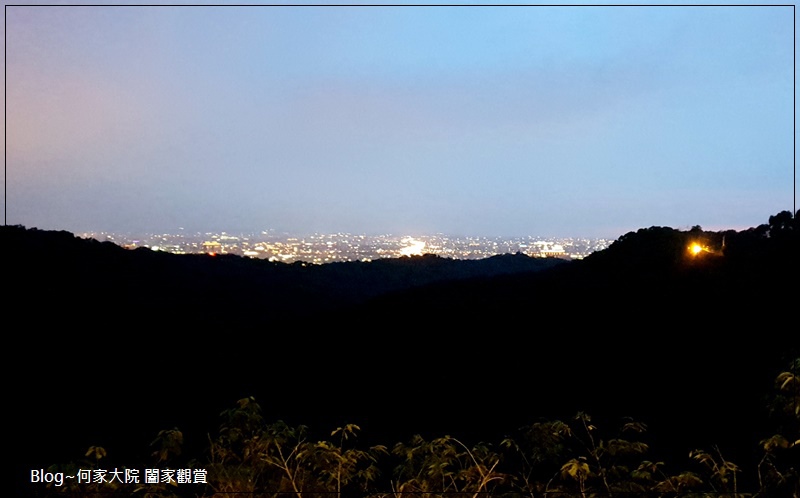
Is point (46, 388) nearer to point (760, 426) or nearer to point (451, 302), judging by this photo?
point (451, 302)

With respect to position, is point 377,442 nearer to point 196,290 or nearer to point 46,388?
point 46,388

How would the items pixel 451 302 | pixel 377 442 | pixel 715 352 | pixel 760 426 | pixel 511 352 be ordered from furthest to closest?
pixel 451 302
pixel 511 352
pixel 715 352
pixel 377 442
pixel 760 426

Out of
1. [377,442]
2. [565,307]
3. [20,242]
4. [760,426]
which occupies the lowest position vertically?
[377,442]

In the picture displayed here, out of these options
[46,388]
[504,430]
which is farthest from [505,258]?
[46,388]

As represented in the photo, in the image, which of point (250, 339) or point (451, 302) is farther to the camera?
point (451, 302)

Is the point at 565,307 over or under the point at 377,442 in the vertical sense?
over

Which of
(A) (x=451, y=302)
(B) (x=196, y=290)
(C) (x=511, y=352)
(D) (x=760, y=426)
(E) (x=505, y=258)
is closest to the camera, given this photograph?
(D) (x=760, y=426)
